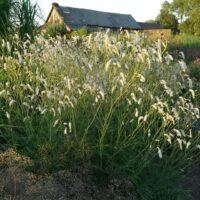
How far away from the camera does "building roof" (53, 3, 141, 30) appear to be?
199 feet

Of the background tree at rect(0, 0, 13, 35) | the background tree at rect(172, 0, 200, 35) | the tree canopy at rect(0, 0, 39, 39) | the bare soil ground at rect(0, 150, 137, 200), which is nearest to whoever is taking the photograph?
the bare soil ground at rect(0, 150, 137, 200)

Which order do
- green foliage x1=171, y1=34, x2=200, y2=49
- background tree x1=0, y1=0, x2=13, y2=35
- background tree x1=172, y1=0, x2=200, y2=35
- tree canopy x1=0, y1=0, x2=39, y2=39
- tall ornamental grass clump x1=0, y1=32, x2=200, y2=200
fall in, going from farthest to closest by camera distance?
background tree x1=172, y1=0, x2=200, y2=35 → green foliage x1=171, y1=34, x2=200, y2=49 → tree canopy x1=0, y1=0, x2=39, y2=39 → background tree x1=0, y1=0, x2=13, y2=35 → tall ornamental grass clump x1=0, y1=32, x2=200, y2=200

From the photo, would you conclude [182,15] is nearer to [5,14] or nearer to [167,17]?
[167,17]

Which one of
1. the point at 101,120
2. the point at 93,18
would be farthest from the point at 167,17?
the point at 101,120

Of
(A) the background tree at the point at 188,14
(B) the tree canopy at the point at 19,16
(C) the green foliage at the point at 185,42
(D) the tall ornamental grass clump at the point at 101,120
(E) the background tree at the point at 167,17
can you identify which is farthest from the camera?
(E) the background tree at the point at 167,17

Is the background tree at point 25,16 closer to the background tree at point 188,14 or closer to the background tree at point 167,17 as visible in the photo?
the background tree at point 188,14

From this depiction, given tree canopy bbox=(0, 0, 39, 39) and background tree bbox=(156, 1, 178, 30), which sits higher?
tree canopy bbox=(0, 0, 39, 39)

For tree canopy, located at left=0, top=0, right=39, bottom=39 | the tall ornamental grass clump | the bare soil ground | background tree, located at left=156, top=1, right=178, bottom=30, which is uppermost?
tree canopy, located at left=0, top=0, right=39, bottom=39

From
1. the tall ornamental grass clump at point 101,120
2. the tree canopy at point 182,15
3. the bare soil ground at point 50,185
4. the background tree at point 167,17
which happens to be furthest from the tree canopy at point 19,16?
the background tree at point 167,17

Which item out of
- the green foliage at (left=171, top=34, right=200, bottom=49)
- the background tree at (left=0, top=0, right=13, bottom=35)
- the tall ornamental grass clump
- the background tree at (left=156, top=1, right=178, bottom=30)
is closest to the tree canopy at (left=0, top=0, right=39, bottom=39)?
the background tree at (left=0, top=0, right=13, bottom=35)

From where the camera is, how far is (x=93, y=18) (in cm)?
6384

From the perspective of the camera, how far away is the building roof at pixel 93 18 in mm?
60562

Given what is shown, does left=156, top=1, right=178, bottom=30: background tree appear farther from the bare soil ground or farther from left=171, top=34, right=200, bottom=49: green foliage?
the bare soil ground

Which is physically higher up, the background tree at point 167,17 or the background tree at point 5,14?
the background tree at point 5,14
